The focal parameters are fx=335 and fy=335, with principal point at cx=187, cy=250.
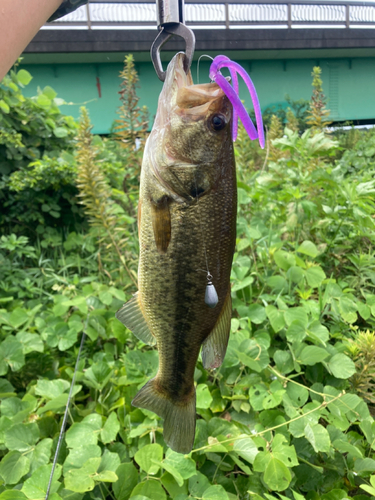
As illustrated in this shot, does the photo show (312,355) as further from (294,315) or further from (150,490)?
(150,490)

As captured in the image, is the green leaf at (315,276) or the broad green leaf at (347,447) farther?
the green leaf at (315,276)

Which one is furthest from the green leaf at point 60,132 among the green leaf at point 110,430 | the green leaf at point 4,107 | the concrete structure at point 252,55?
the concrete structure at point 252,55

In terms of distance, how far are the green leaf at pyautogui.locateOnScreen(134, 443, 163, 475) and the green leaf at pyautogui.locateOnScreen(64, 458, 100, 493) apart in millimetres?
151

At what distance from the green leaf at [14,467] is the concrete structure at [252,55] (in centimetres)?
925

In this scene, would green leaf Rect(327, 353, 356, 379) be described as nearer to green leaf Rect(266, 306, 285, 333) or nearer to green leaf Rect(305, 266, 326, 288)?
green leaf Rect(266, 306, 285, 333)

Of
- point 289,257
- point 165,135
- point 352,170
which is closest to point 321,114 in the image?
point 352,170

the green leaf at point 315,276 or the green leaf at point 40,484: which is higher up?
the green leaf at point 315,276

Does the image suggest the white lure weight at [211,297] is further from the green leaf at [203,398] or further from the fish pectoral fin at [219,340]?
the green leaf at [203,398]

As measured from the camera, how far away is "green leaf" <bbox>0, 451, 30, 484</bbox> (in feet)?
4.30

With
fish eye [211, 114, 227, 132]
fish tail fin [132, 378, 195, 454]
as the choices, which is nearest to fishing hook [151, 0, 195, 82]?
fish eye [211, 114, 227, 132]

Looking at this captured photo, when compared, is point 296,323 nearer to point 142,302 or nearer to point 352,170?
point 142,302

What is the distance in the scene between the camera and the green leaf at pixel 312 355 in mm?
1548

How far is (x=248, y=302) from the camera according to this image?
222cm

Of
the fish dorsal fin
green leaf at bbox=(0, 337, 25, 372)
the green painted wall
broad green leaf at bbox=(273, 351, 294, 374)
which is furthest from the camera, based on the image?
the green painted wall
